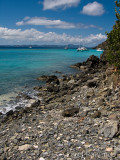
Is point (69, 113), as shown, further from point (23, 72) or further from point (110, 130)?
point (23, 72)

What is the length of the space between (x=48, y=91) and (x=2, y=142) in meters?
13.2

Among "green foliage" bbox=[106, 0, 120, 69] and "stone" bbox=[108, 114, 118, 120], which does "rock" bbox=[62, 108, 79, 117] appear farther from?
"green foliage" bbox=[106, 0, 120, 69]

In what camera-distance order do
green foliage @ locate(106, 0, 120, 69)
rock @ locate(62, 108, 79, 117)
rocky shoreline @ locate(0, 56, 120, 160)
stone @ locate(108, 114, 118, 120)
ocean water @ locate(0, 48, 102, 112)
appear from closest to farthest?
rocky shoreline @ locate(0, 56, 120, 160)
stone @ locate(108, 114, 118, 120)
rock @ locate(62, 108, 79, 117)
green foliage @ locate(106, 0, 120, 69)
ocean water @ locate(0, 48, 102, 112)

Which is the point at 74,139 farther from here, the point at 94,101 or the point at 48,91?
the point at 48,91

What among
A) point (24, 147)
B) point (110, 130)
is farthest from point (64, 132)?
point (110, 130)

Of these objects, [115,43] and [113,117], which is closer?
[113,117]

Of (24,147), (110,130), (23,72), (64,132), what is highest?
(23,72)

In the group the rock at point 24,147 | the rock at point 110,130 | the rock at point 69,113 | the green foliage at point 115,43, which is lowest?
the rock at point 24,147

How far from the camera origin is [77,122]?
11.1 metres

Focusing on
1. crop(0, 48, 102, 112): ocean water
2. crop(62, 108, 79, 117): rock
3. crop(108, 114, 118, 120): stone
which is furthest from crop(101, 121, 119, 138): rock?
crop(0, 48, 102, 112): ocean water

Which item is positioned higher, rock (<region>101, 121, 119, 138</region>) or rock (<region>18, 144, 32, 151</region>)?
rock (<region>101, 121, 119, 138</region>)

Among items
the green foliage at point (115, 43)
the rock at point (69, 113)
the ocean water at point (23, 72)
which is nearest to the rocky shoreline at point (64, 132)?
the rock at point (69, 113)

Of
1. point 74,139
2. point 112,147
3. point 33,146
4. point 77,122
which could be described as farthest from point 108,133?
point 33,146

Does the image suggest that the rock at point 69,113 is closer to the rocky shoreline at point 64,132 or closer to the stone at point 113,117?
the rocky shoreline at point 64,132
